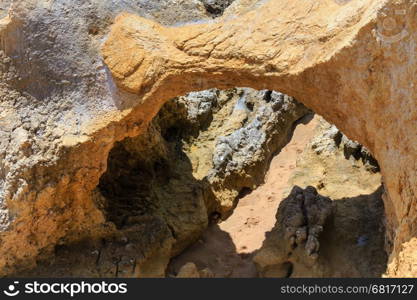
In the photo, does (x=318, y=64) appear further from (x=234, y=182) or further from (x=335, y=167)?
(x=234, y=182)

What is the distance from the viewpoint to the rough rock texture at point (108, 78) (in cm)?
458

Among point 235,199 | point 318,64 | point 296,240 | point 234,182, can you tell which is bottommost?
point 296,240

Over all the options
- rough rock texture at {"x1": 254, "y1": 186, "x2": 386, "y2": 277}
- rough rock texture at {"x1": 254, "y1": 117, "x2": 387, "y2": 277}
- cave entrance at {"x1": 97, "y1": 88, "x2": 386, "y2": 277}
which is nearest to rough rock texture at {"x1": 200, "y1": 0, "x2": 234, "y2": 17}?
cave entrance at {"x1": 97, "y1": 88, "x2": 386, "y2": 277}

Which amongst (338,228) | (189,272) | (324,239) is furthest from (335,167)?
(189,272)

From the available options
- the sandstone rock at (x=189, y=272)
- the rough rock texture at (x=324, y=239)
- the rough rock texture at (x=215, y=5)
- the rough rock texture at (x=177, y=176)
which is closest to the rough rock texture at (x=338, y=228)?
the rough rock texture at (x=324, y=239)

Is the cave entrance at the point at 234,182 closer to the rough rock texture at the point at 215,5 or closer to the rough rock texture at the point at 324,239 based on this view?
the rough rock texture at the point at 324,239

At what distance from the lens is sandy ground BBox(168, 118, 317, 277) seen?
6.18 metres

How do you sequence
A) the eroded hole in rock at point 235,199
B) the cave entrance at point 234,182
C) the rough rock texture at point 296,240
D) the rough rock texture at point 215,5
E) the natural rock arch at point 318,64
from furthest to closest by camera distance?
the rough rock texture at point 215,5
the cave entrance at point 234,182
the eroded hole in rock at point 235,199
the rough rock texture at point 296,240
the natural rock arch at point 318,64

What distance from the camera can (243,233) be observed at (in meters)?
6.68

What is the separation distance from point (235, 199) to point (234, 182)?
24cm

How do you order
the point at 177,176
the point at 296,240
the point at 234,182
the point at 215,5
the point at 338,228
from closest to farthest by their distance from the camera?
1. the point at 296,240
2. the point at 338,228
3. the point at 177,176
4. the point at 234,182
5. the point at 215,5

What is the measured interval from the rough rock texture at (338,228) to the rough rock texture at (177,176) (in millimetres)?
960

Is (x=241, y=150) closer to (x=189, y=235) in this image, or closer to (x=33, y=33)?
(x=189, y=235)

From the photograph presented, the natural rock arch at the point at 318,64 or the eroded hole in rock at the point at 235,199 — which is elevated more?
the natural rock arch at the point at 318,64
